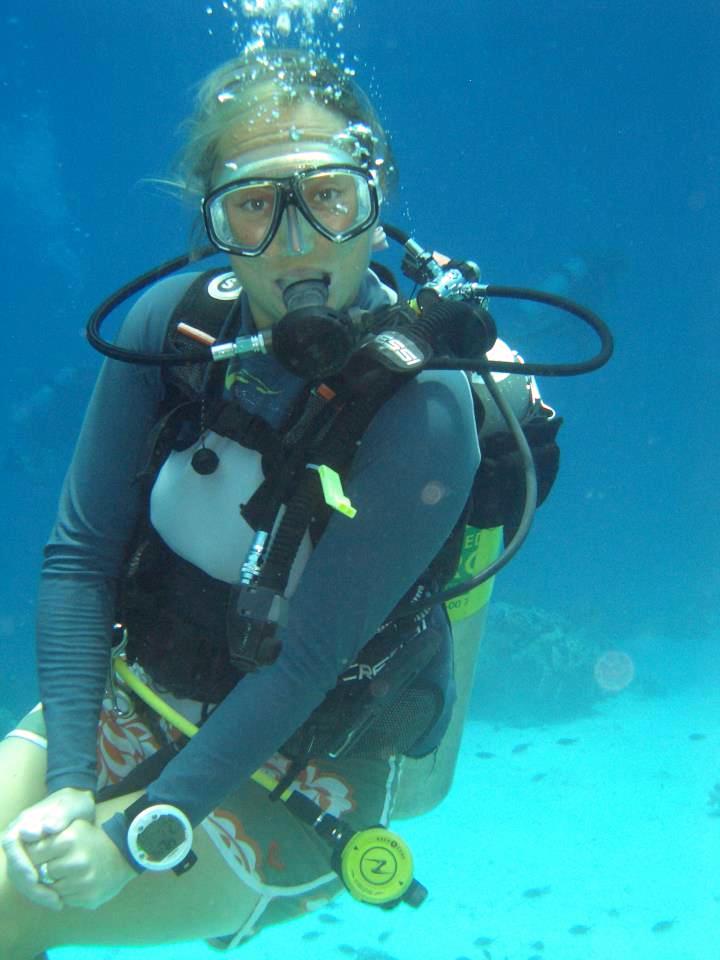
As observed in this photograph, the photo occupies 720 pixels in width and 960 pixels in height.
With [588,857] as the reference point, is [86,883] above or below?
below

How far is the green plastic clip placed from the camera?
5.81ft

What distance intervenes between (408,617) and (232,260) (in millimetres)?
1196

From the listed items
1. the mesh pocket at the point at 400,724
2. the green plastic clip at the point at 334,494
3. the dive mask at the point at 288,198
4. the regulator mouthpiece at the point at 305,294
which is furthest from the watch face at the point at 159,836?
the dive mask at the point at 288,198

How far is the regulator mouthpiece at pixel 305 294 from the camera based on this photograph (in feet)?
6.47

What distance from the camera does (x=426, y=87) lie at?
26047 mm

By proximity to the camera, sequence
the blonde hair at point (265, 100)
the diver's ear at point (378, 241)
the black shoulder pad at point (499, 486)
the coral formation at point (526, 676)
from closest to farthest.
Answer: the blonde hair at point (265, 100) < the diver's ear at point (378, 241) < the black shoulder pad at point (499, 486) < the coral formation at point (526, 676)

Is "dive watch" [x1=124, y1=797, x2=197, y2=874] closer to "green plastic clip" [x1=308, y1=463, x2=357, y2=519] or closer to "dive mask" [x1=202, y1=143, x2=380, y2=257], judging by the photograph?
"green plastic clip" [x1=308, y1=463, x2=357, y2=519]

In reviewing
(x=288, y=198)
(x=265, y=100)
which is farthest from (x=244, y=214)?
(x=265, y=100)

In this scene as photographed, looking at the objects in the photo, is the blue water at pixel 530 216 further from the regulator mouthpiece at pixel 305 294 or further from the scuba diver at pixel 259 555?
the regulator mouthpiece at pixel 305 294

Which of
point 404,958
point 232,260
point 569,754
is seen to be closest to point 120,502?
point 232,260

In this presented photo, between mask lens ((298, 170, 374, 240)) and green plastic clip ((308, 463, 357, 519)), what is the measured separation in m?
0.66

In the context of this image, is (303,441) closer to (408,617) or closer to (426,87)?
(408,617)

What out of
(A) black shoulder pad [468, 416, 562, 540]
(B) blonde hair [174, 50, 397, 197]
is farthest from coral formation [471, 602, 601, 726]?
(B) blonde hair [174, 50, 397, 197]

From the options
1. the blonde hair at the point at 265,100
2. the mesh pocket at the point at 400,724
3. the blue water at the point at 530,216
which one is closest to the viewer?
the blonde hair at the point at 265,100
